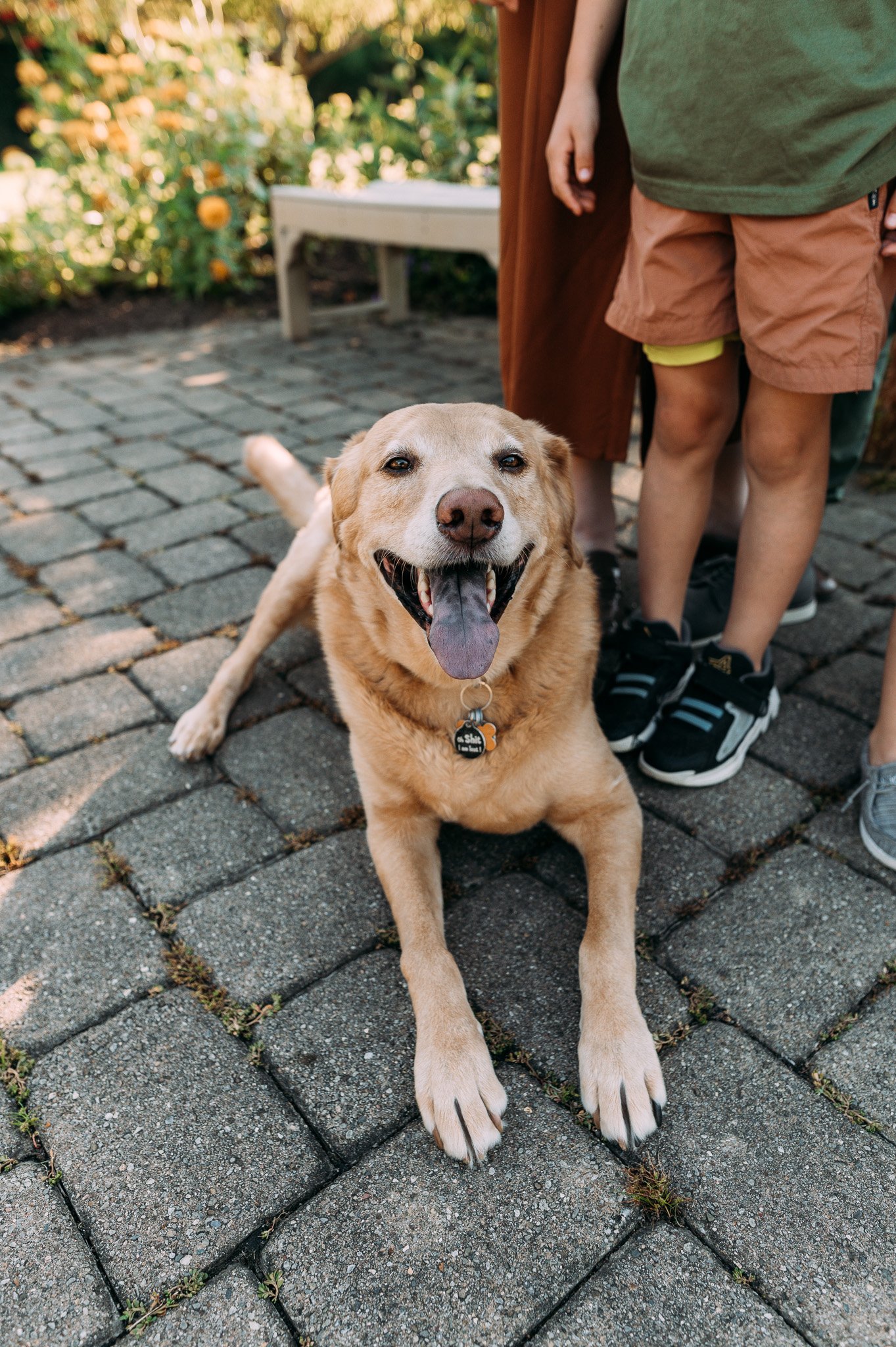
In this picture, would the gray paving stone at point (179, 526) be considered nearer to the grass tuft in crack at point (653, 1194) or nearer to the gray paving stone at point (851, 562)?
the gray paving stone at point (851, 562)

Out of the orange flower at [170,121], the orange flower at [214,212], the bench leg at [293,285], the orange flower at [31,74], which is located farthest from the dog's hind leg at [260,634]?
the orange flower at [31,74]

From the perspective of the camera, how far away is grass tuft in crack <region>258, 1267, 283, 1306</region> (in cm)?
126

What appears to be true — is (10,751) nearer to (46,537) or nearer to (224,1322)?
(46,537)

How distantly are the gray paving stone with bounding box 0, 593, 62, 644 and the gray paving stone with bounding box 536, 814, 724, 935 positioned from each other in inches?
78.4

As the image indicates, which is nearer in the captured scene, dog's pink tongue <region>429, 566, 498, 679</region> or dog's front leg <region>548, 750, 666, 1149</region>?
dog's front leg <region>548, 750, 666, 1149</region>

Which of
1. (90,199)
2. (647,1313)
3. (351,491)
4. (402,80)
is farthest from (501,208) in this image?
(402,80)

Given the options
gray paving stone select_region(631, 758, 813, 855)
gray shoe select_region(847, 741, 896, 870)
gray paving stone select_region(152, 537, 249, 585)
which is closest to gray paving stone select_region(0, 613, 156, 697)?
gray paving stone select_region(152, 537, 249, 585)

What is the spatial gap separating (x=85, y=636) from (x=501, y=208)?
1920 mm

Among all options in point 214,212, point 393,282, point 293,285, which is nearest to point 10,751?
point 293,285

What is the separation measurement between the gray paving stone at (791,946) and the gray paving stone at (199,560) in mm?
2228

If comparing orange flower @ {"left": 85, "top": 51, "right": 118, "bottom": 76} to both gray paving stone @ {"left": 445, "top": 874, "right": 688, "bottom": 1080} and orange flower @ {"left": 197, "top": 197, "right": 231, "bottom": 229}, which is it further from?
gray paving stone @ {"left": 445, "top": 874, "right": 688, "bottom": 1080}

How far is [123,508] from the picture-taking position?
12.7 feet

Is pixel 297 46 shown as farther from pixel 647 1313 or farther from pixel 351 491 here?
pixel 647 1313

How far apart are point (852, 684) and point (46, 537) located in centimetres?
312
